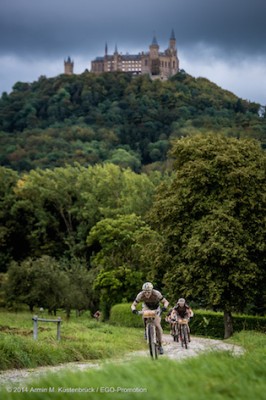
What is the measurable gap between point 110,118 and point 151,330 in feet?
490

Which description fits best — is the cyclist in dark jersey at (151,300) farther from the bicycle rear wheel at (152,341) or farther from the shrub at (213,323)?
the shrub at (213,323)

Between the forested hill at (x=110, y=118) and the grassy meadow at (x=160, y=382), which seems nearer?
the grassy meadow at (x=160, y=382)

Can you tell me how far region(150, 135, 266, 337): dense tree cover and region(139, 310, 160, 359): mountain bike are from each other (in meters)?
20.2

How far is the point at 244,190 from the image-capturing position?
39.0m

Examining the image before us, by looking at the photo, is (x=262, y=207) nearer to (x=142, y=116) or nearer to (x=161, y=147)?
(x=161, y=147)

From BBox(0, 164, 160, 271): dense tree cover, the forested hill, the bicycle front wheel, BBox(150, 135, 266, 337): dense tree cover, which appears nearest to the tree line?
BBox(150, 135, 266, 337): dense tree cover

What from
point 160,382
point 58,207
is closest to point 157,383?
point 160,382

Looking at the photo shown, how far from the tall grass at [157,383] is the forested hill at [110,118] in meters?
102

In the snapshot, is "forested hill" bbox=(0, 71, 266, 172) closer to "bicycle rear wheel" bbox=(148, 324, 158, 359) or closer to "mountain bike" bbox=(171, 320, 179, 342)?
"mountain bike" bbox=(171, 320, 179, 342)

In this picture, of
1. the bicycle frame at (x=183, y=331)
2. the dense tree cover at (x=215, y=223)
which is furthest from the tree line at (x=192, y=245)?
the bicycle frame at (x=183, y=331)

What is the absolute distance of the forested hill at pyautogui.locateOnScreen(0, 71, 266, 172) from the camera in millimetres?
125562

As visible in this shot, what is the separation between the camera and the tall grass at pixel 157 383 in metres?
6.84

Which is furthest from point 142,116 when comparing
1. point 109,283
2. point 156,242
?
point 156,242

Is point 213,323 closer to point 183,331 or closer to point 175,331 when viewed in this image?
point 175,331
